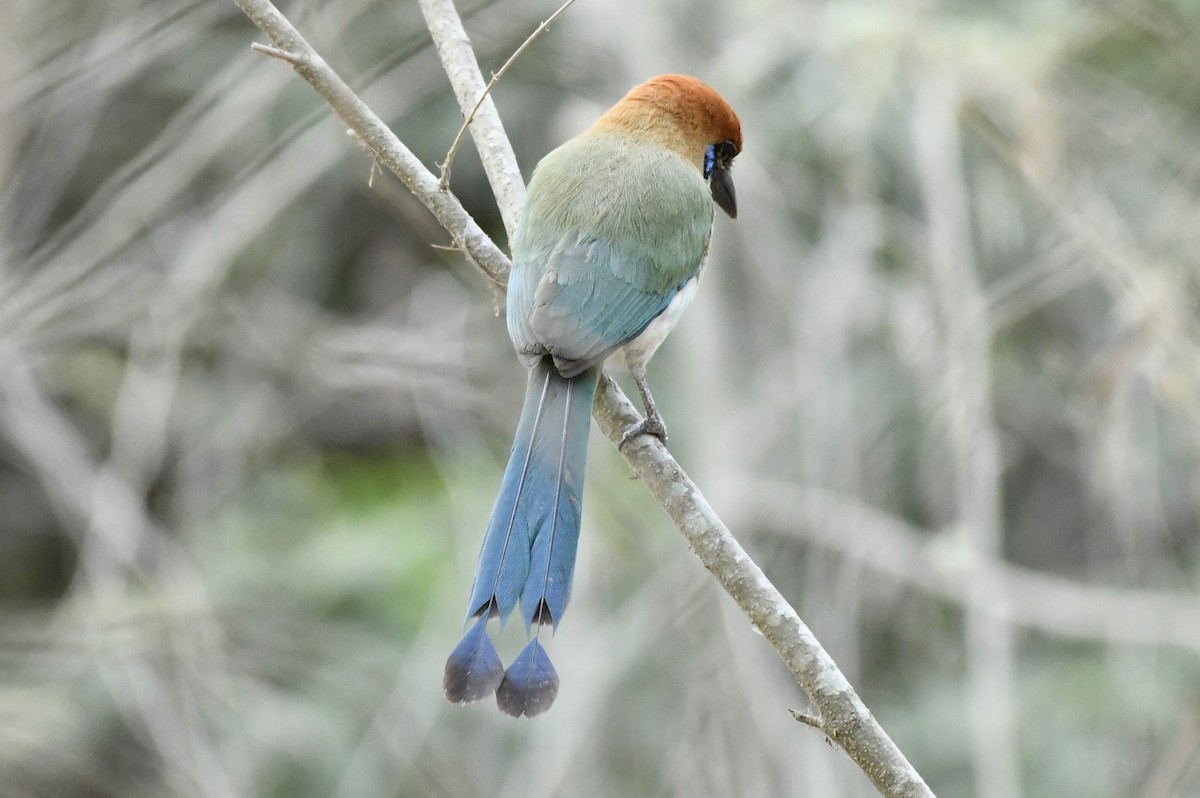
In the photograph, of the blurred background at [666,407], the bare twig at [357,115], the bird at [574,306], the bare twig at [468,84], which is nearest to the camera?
the bird at [574,306]

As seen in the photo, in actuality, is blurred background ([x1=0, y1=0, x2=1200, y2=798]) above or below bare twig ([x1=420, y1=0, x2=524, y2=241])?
below

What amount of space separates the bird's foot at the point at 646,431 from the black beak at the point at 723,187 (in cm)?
116

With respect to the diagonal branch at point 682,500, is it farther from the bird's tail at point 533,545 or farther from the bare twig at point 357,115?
the bird's tail at point 533,545

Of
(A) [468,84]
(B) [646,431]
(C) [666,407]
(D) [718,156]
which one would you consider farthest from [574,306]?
(C) [666,407]

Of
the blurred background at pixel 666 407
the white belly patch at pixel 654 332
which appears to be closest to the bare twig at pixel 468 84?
the white belly patch at pixel 654 332

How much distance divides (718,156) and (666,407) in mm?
1555

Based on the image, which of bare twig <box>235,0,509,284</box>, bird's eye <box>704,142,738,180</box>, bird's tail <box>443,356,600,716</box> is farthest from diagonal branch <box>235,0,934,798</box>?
bird's eye <box>704,142,738,180</box>

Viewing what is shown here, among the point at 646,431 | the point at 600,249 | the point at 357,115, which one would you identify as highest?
the point at 357,115

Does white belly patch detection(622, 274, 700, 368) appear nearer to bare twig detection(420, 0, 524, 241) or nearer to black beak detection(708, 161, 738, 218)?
bare twig detection(420, 0, 524, 241)

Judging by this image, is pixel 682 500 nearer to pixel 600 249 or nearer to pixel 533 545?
pixel 533 545

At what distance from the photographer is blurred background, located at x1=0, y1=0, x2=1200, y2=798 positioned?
4.13m

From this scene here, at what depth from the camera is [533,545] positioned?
2287mm

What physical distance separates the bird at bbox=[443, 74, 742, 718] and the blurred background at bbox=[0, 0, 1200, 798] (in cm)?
104

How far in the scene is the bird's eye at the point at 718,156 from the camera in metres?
3.32
